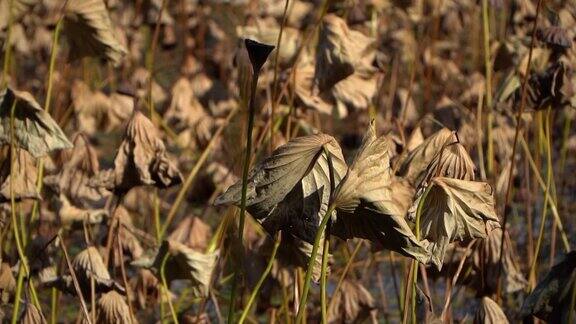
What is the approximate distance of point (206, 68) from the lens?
3.30 meters

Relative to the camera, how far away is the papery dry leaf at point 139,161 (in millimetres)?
1500

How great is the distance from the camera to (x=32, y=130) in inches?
58.1

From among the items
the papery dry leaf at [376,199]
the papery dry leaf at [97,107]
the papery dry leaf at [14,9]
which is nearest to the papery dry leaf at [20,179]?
the papery dry leaf at [14,9]

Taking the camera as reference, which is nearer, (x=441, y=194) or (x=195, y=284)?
(x=441, y=194)

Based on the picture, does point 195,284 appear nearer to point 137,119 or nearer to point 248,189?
point 137,119

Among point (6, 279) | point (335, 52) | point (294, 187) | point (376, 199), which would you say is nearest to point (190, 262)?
point (6, 279)

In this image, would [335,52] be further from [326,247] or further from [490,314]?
[326,247]

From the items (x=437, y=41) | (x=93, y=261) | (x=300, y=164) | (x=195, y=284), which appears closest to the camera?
(x=300, y=164)

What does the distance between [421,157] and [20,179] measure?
1.90 feet

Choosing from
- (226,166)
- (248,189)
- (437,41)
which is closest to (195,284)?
(248,189)

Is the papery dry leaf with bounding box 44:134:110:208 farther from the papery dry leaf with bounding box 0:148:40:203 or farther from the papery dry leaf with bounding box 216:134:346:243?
the papery dry leaf with bounding box 216:134:346:243

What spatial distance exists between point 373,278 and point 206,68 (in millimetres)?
887

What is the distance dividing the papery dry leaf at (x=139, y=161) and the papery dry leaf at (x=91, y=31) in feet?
0.75

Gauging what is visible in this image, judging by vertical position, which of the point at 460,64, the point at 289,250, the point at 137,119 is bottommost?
the point at 460,64
